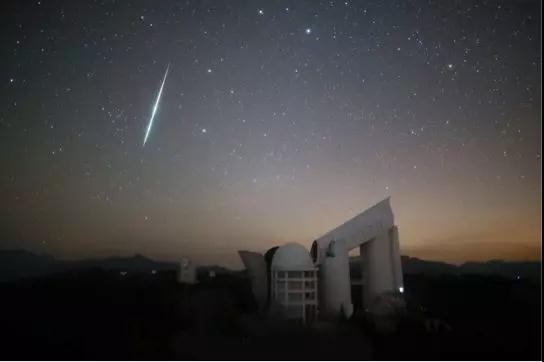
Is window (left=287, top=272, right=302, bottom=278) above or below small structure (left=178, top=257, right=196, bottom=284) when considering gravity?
above

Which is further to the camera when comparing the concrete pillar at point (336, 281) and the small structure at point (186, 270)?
the small structure at point (186, 270)

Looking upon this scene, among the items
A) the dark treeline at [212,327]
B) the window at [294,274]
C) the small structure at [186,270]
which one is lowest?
the dark treeline at [212,327]

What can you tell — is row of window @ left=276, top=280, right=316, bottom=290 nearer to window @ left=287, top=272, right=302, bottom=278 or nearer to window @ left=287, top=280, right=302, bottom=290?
window @ left=287, top=280, right=302, bottom=290

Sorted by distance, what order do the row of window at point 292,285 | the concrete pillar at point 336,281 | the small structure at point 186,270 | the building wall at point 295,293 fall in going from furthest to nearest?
the small structure at point 186,270
the concrete pillar at point 336,281
the row of window at point 292,285
the building wall at point 295,293

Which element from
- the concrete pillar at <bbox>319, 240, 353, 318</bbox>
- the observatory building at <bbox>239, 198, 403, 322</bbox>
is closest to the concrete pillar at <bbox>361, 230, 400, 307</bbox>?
the observatory building at <bbox>239, 198, 403, 322</bbox>

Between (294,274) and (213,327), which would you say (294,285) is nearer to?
(294,274)

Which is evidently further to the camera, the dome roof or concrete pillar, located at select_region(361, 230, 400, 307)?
concrete pillar, located at select_region(361, 230, 400, 307)

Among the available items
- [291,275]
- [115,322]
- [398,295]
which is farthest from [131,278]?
[398,295]

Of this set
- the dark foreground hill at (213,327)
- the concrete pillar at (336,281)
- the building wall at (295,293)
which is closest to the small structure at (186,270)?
the dark foreground hill at (213,327)

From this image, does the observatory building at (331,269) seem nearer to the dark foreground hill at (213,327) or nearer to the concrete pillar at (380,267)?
the concrete pillar at (380,267)
